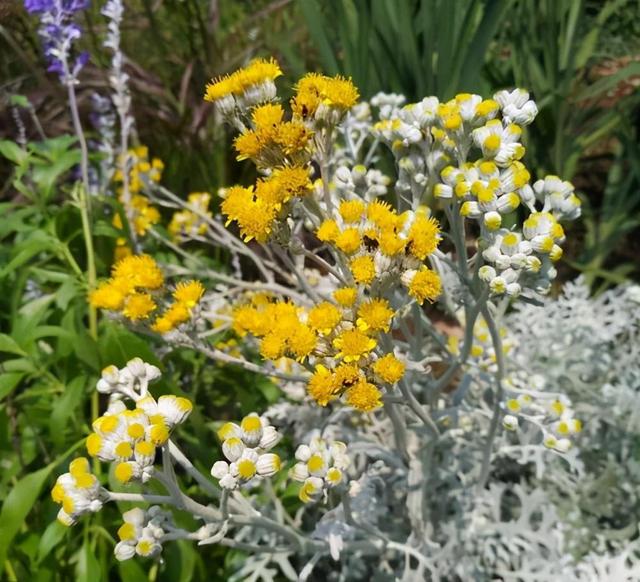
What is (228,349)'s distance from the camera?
1.08 meters

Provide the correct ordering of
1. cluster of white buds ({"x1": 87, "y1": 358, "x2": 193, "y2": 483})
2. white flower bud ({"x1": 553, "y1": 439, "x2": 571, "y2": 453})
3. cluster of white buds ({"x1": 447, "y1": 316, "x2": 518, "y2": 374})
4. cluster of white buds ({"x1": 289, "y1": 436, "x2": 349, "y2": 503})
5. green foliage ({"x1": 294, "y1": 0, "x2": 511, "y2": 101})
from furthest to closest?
green foliage ({"x1": 294, "y1": 0, "x2": 511, "y2": 101}) < cluster of white buds ({"x1": 447, "y1": 316, "x2": 518, "y2": 374}) < white flower bud ({"x1": 553, "y1": 439, "x2": 571, "y2": 453}) < cluster of white buds ({"x1": 289, "y1": 436, "x2": 349, "y2": 503}) < cluster of white buds ({"x1": 87, "y1": 358, "x2": 193, "y2": 483})

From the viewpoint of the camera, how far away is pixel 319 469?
0.64m

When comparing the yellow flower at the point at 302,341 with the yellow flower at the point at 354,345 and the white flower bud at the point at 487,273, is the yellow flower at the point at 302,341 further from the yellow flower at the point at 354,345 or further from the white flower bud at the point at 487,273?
the white flower bud at the point at 487,273

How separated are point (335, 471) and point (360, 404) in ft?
0.35

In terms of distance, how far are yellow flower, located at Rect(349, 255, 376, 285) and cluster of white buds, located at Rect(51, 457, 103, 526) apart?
274 mm

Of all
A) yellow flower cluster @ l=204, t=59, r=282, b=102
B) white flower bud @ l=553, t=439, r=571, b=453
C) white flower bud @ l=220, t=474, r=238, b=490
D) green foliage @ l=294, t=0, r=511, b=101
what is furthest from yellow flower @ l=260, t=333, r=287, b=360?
green foliage @ l=294, t=0, r=511, b=101

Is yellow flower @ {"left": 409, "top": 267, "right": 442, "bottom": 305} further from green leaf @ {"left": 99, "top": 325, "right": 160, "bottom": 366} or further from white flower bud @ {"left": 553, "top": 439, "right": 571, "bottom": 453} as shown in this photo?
green leaf @ {"left": 99, "top": 325, "right": 160, "bottom": 366}

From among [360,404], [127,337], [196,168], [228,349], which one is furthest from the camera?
[196,168]

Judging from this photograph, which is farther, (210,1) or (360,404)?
(210,1)

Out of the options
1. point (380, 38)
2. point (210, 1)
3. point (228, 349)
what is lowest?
point (228, 349)

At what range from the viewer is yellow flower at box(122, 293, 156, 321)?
717mm

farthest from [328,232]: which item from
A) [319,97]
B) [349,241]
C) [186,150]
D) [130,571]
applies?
[186,150]

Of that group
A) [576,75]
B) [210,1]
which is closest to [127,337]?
[210,1]

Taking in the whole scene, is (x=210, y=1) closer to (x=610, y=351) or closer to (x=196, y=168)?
(x=196, y=168)
